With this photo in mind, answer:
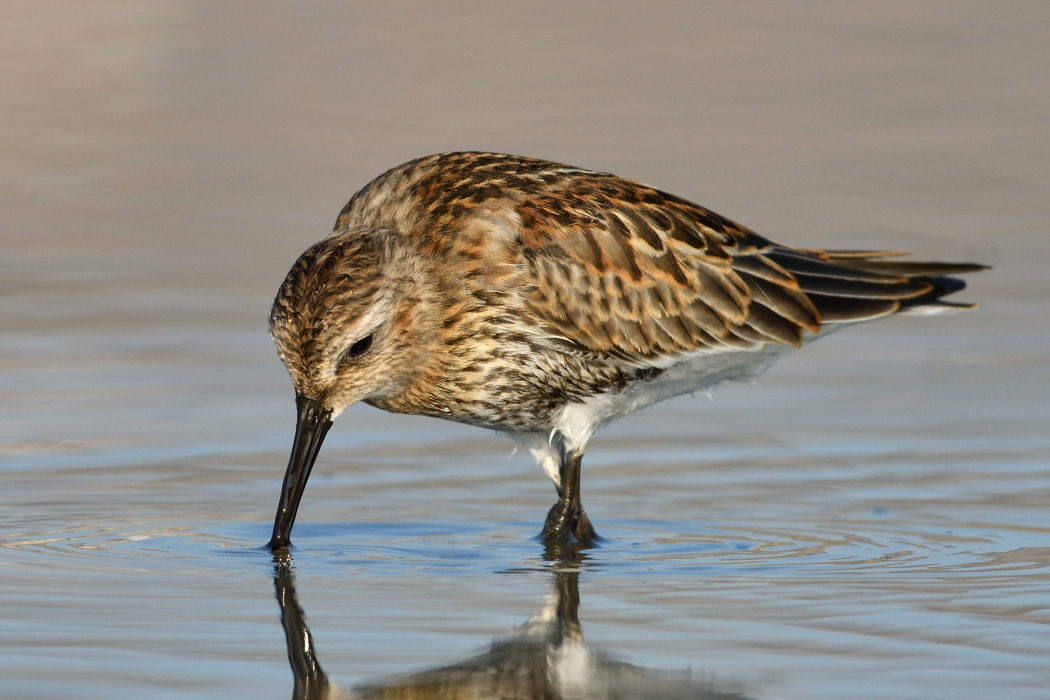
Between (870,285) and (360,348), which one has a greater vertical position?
(870,285)

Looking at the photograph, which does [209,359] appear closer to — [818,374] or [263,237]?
[263,237]

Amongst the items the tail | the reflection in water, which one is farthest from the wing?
the reflection in water

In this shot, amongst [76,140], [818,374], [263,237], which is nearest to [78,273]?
[263,237]

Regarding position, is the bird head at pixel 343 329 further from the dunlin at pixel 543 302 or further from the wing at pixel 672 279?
the wing at pixel 672 279

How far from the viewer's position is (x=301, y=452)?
953cm

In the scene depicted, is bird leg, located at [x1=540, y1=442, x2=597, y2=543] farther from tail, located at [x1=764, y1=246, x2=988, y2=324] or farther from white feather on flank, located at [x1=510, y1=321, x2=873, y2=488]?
tail, located at [x1=764, y1=246, x2=988, y2=324]

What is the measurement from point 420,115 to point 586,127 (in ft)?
6.25

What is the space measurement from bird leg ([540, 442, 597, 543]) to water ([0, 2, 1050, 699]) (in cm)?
19

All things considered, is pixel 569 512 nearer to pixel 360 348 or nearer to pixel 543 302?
pixel 543 302

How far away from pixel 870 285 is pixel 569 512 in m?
2.48

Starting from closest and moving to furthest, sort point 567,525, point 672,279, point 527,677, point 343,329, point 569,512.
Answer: point 527,677, point 343,329, point 567,525, point 569,512, point 672,279

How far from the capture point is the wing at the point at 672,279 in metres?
10.3

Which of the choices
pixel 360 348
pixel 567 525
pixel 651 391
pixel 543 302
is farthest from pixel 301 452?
pixel 651 391

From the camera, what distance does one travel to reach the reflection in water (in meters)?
6.77
